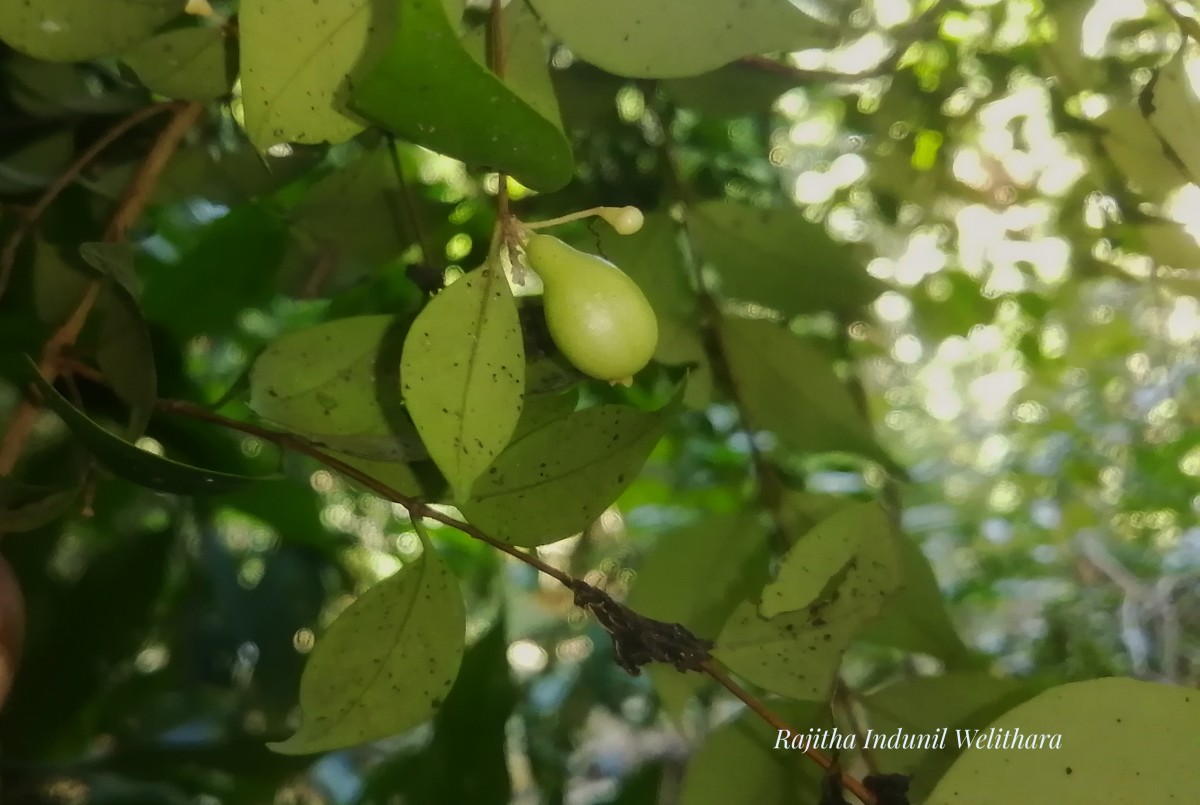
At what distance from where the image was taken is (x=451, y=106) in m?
0.17

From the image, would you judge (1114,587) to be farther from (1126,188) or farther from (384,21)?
(384,21)

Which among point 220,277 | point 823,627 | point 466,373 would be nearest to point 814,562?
point 823,627

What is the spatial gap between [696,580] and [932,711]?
0.10m

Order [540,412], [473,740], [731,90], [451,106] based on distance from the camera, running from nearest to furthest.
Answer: [451,106]
[540,412]
[731,90]
[473,740]

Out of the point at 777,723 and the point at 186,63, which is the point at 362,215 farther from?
the point at 777,723

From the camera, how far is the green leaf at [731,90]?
390mm

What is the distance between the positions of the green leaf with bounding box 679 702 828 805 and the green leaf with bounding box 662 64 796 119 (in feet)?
0.83

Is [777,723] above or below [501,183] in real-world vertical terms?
below

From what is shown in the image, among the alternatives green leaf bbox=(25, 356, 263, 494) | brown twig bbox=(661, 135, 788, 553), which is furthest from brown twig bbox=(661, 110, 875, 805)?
green leaf bbox=(25, 356, 263, 494)

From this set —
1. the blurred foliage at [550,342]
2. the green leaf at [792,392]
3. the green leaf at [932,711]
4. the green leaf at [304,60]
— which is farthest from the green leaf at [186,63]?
the green leaf at [932,711]

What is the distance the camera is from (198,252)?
472 mm

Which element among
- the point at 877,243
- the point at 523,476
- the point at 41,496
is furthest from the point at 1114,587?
the point at 41,496

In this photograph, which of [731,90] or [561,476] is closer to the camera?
[561,476]

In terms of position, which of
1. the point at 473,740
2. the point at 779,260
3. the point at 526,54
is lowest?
the point at 473,740
